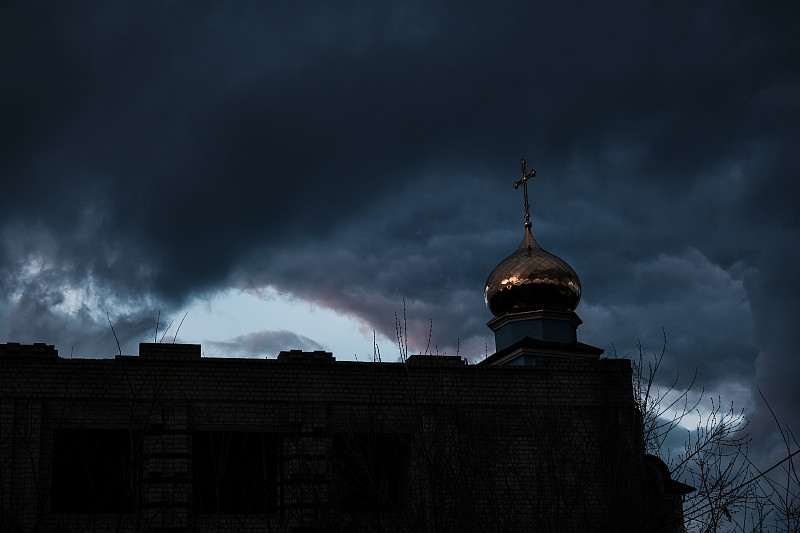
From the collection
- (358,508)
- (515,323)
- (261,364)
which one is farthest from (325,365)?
(515,323)

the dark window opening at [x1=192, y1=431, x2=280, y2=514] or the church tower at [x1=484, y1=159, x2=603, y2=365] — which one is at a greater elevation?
Answer: the church tower at [x1=484, y1=159, x2=603, y2=365]

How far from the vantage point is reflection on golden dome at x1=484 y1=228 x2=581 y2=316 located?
25422 mm

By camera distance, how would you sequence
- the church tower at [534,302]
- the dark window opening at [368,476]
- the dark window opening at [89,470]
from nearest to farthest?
1. the dark window opening at [368,476]
2. the dark window opening at [89,470]
3. the church tower at [534,302]

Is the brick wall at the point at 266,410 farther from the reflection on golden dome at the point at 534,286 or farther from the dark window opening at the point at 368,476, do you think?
the reflection on golden dome at the point at 534,286

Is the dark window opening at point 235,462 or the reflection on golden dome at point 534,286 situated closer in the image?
the dark window opening at point 235,462

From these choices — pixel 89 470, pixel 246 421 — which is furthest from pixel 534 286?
pixel 89 470

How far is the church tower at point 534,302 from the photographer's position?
2523cm

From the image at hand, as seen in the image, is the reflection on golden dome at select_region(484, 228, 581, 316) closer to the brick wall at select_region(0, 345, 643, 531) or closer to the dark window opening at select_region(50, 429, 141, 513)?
the brick wall at select_region(0, 345, 643, 531)

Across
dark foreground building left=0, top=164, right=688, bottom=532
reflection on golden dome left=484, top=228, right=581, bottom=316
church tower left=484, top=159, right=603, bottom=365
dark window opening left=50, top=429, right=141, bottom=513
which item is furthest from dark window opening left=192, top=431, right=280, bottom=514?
reflection on golden dome left=484, top=228, right=581, bottom=316

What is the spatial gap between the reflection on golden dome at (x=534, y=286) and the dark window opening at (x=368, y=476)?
10961 mm

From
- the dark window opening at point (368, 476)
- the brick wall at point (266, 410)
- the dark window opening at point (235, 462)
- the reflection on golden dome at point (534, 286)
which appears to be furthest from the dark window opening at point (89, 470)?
the reflection on golden dome at point (534, 286)

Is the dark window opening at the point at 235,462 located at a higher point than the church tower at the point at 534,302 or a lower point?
lower

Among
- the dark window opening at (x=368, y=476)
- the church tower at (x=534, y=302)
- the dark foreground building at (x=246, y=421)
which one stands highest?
the church tower at (x=534, y=302)

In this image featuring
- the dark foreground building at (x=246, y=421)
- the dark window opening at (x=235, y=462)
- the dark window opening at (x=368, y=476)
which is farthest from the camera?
the dark window opening at (x=235, y=462)
